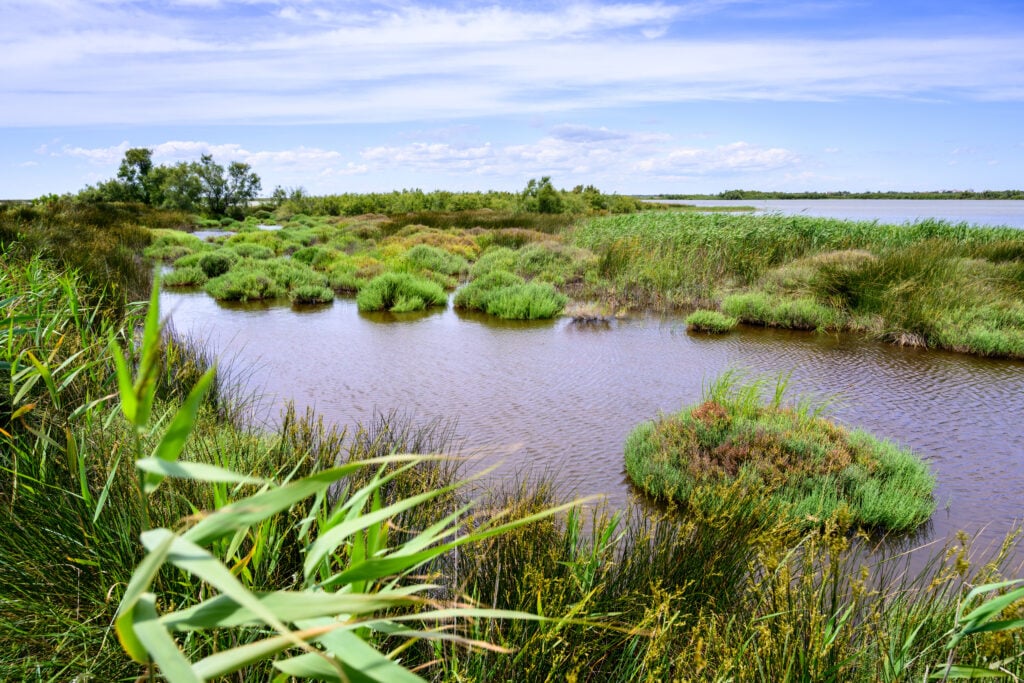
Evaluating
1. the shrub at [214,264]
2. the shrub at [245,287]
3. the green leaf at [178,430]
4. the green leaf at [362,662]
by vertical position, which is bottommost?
the shrub at [245,287]

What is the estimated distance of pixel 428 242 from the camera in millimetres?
20078

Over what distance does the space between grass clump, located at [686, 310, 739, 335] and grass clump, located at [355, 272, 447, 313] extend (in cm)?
470

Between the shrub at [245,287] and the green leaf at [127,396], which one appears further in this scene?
the shrub at [245,287]

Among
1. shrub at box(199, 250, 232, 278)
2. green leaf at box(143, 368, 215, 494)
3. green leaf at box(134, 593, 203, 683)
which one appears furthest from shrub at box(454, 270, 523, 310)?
green leaf at box(134, 593, 203, 683)

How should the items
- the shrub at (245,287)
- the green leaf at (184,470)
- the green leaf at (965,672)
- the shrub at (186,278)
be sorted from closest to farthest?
1. the green leaf at (184,470)
2. the green leaf at (965,672)
3. the shrub at (245,287)
4. the shrub at (186,278)

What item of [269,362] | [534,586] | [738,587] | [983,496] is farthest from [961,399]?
[269,362]

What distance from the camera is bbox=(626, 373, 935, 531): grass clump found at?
4.29 meters

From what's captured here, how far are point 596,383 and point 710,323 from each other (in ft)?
11.6

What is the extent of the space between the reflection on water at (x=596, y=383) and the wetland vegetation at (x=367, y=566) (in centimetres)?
71

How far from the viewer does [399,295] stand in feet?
40.4

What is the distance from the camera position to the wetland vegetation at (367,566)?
77 cm

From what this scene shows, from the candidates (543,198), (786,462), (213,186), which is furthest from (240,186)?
(786,462)

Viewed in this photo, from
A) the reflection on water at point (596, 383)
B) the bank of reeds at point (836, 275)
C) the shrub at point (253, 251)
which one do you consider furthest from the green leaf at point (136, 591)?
the shrub at point (253, 251)

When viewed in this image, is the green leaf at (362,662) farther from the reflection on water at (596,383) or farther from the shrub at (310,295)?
the shrub at (310,295)
